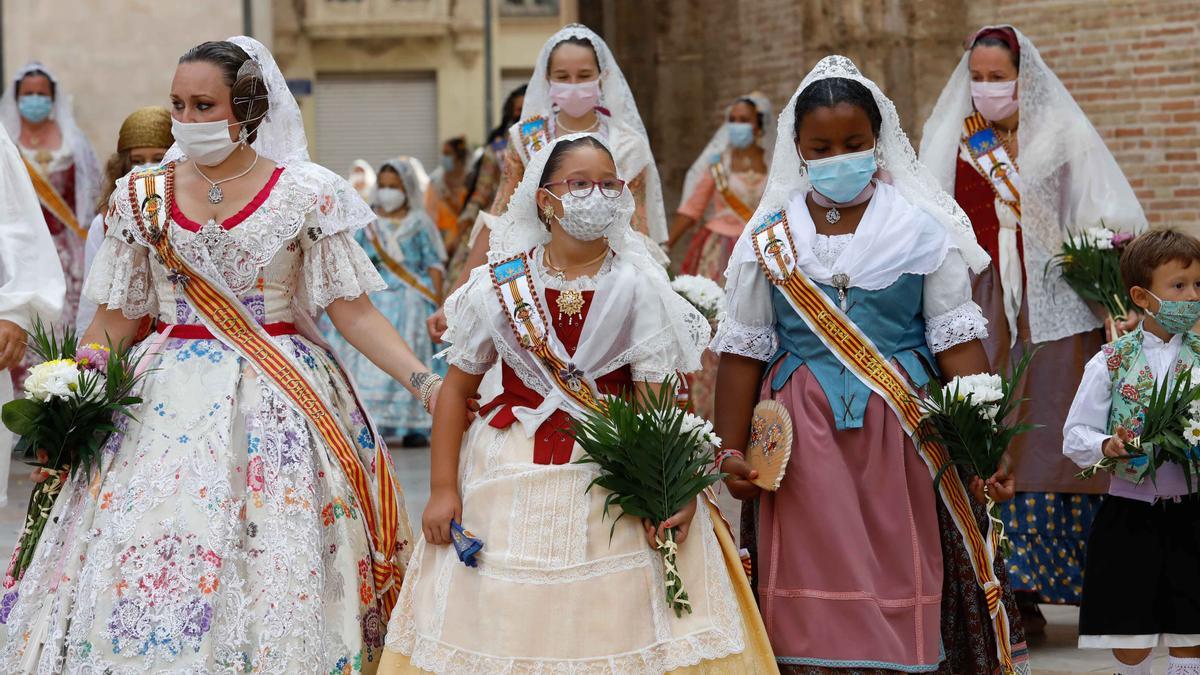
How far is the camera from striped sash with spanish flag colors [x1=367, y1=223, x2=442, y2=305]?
47.9 ft

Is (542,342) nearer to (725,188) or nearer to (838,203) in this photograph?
(838,203)

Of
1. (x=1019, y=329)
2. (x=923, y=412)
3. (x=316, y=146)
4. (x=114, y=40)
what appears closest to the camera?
(x=923, y=412)

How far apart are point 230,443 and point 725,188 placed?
25.8 feet

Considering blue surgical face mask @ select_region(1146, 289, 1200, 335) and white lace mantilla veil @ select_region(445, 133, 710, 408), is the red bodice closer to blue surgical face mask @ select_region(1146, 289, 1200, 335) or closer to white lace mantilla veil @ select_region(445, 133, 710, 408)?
white lace mantilla veil @ select_region(445, 133, 710, 408)

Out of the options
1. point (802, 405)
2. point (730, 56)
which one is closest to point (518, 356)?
point (802, 405)

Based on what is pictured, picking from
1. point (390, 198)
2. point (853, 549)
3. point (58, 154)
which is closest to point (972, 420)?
point (853, 549)

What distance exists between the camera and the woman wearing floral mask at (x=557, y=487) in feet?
15.8

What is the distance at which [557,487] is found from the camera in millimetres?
4961

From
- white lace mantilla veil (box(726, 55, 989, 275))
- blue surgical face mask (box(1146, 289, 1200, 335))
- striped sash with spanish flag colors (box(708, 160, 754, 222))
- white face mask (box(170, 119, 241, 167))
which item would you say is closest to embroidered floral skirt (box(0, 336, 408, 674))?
white face mask (box(170, 119, 241, 167))

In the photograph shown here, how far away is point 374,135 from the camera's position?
34.8m

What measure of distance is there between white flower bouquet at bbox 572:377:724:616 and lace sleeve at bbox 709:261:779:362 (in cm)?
48

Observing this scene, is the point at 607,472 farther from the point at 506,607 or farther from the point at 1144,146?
the point at 1144,146

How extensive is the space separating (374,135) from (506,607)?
30.6 m

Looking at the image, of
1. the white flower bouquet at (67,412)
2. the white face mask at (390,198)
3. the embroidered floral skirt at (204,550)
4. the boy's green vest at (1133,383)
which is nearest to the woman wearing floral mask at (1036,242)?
the boy's green vest at (1133,383)
